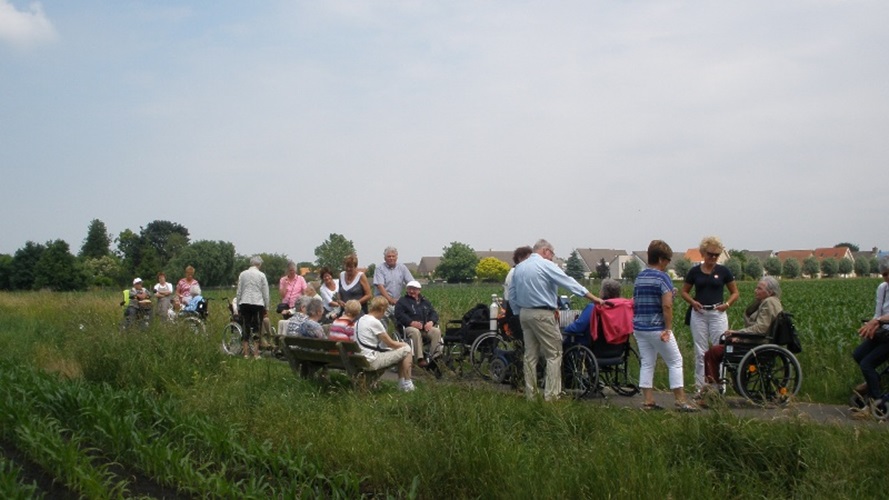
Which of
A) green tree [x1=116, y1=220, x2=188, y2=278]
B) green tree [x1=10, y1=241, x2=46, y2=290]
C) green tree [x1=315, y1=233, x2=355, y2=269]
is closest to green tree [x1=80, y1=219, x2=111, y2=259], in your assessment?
green tree [x1=116, y1=220, x2=188, y2=278]

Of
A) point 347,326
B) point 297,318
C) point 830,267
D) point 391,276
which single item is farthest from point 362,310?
point 830,267

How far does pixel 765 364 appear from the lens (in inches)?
349

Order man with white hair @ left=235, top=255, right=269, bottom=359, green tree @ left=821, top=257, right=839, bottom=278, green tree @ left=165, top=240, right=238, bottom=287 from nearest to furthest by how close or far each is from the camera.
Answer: man with white hair @ left=235, top=255, right=269, bottom=359, green tree @ left=165, top=240, right=238, bottom=287, green tree @ left=821, top=257, right=839, bottom=278

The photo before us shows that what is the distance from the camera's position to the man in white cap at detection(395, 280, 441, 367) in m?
11.5

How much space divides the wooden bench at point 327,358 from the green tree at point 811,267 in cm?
11038

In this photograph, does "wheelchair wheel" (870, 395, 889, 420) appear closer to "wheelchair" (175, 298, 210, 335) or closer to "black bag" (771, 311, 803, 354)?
"black bag" (771, 311, 803, 354)

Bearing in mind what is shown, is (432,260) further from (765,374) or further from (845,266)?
(765,374)

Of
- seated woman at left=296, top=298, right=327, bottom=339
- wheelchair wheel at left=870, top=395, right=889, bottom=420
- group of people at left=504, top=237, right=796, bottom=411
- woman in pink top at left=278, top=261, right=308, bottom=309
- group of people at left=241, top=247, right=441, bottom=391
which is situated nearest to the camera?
wheelchair wheel at left=870, top=395, right=889, bottom=420

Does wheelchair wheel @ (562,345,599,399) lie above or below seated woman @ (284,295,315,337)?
below

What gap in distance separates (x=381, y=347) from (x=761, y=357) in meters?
4.40

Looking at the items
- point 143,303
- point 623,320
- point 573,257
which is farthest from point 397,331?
point 573,257

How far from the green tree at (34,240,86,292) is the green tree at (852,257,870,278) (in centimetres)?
9597

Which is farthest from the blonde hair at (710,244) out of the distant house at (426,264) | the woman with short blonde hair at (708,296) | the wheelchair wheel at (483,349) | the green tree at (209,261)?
the distant house at (426,264)

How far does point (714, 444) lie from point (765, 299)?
12.1 ft
